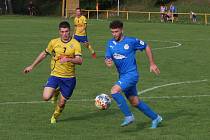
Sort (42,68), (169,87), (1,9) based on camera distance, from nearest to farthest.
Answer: (169,87) < (42,68) < (1,9)

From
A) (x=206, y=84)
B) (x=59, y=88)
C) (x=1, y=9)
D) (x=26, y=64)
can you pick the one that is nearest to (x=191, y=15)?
(x=1, y=9)

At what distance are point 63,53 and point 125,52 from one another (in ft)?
4.37

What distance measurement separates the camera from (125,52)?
1059 centimetres

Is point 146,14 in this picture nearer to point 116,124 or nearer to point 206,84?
point 206,84

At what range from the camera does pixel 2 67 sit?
67.0 ft

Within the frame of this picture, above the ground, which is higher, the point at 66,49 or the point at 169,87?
the point at 66,49

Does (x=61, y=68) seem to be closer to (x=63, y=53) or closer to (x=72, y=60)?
(x=63, y=53)

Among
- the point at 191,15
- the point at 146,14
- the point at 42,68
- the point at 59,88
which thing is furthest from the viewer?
the point at 146,14

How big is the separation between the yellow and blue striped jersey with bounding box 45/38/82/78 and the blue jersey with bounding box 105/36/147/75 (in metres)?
0.84

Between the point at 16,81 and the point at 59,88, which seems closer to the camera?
the point at 59,88

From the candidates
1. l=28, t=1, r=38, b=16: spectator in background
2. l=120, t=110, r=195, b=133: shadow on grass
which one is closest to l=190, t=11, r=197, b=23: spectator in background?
l=28, t=1, r=38, b=16: spectator in background

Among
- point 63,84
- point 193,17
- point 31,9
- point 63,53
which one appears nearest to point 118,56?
point 63,53

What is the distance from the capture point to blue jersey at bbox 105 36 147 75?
10594mm

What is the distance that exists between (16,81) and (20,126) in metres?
6.33
